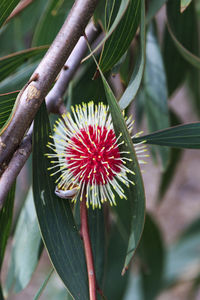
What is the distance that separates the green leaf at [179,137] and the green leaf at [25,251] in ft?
1.24

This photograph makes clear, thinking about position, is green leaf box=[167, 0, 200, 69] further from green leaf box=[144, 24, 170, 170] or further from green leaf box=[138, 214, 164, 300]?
green leaf box=[138, 214, 164, 300]

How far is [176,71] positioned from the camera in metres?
1.28

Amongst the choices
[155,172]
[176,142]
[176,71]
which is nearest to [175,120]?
[176,71]

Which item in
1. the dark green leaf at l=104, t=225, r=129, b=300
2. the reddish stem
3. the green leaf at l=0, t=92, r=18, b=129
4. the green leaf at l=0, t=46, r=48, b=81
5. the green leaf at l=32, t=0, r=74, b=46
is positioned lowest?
the dark green leaf at l=104, t=225, r=129, b=300

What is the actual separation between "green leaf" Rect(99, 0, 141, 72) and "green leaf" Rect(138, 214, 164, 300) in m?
0.62

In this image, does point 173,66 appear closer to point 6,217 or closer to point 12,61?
point 12,61

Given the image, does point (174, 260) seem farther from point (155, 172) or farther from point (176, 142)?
point (155, 172)

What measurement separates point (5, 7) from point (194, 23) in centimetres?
57

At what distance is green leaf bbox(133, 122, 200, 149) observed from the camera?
2.21 ft

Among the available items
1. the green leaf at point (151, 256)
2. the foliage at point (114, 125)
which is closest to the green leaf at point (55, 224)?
the foliage at point (114, 125)

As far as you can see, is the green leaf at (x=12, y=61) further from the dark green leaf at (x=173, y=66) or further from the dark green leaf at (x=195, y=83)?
the dark green leaf at (x=195, y=83)

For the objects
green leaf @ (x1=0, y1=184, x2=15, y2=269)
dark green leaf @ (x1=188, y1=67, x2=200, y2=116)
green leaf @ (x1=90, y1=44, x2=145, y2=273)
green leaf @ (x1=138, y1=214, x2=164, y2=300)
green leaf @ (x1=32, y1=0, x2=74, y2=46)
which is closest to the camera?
green leaf @ (x1=90, y1=44, x2=145, y2=273)

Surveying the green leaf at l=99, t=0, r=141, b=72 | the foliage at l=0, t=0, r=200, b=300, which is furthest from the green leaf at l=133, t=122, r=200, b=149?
the green leaf at l=99, t=0, r=141, b=72

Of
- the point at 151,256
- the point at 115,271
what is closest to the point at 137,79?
the point at 151,256
